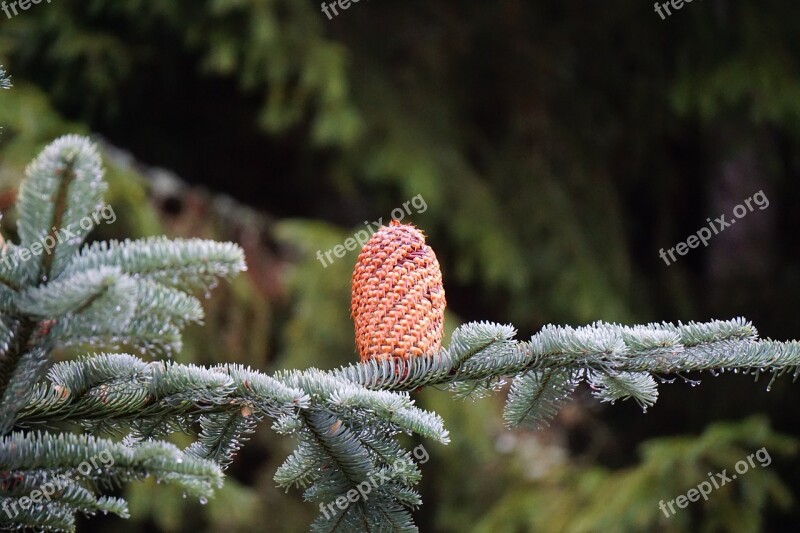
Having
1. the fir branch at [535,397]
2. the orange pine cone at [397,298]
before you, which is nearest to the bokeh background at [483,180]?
the orange pine cone at [397,298]

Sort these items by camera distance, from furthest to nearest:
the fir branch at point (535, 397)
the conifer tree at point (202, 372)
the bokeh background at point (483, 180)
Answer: the bokeh background at point (483, 180) < the fir branch at point (535, 397) < the conifer tree at point (202, 372)

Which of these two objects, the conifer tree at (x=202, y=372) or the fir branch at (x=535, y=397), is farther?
the fir branch at (x=535, y=397)

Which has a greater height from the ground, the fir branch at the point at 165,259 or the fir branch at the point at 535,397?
the fir branch at the point at 165,259

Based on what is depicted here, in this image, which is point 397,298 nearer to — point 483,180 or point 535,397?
point 535,397

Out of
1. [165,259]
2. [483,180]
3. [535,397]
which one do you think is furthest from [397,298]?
[483,180]

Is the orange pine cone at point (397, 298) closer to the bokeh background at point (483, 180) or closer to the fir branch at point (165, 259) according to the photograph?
the fir branch at point (165, 259)

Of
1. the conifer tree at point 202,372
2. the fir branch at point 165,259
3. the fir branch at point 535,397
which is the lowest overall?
the fir branch at point 535,397

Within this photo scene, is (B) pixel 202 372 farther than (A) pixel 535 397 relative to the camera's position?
No

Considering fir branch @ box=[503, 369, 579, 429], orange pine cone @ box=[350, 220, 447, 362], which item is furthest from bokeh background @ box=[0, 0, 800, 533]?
fir branch @ box=[503, 369, 579, 429]
